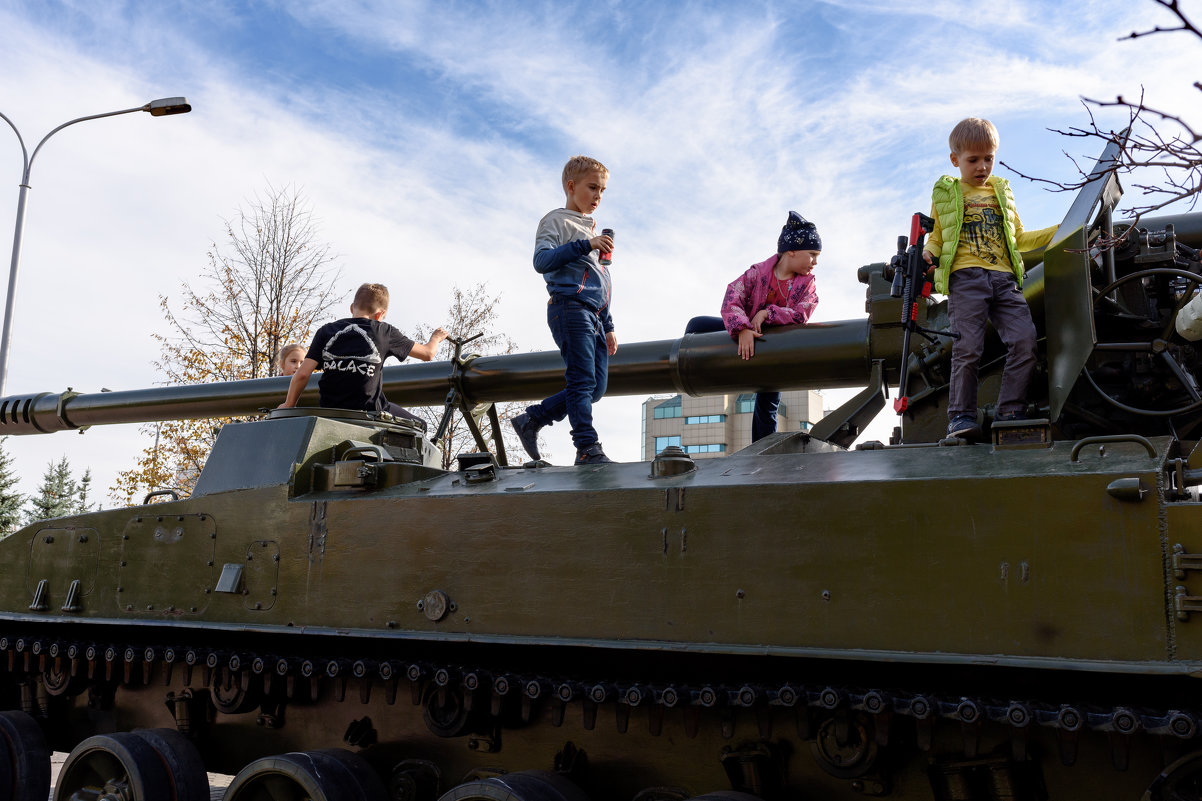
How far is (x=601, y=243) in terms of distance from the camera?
19.6 feet

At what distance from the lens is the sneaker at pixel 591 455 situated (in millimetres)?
5910

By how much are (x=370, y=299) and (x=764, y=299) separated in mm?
2540

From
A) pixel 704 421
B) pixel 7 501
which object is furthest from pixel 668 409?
pixel 7 501

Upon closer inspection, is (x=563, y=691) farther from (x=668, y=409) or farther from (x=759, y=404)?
(x=668, y=409)

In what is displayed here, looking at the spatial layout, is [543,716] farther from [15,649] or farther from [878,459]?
[15,649]

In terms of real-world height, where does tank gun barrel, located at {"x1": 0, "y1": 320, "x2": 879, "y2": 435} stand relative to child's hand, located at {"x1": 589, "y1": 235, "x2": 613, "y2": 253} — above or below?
below

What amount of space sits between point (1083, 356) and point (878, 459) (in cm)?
109

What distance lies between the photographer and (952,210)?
205 inches

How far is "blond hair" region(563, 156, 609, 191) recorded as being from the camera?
6.41m

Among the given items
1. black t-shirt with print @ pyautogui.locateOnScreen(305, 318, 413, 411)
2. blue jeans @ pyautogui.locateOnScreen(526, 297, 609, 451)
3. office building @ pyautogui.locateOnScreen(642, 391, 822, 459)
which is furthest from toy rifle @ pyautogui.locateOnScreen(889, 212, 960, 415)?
office building @ pyautogui.locateOnScreen(642, 391, 822, 459)

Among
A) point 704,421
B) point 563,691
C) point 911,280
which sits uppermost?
point 704,421

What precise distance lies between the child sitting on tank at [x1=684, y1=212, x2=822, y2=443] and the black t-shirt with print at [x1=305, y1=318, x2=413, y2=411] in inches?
88.8

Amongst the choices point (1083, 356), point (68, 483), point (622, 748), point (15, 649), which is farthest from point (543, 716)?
point (68, 483)

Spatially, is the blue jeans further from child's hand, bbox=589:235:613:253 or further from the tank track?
the tank track
